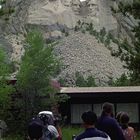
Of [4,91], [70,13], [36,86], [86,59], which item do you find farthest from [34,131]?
[70,13]

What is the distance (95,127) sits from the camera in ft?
22.9

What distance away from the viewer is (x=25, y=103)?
80.0 feet

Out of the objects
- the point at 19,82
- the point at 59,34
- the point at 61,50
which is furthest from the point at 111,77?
the point at 19,82

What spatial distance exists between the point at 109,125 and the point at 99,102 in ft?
65.2

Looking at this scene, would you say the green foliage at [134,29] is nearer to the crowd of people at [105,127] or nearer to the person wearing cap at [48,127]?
the crowd of people at [105,127]

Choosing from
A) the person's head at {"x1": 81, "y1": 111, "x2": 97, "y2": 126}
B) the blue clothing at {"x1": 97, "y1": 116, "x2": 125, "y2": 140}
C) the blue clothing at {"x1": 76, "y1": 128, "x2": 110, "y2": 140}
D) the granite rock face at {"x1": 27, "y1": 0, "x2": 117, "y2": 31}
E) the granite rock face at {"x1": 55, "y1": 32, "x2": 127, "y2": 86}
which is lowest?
the granite rock face at {"x1": 55, "y1": 32, "x2": 127, "y2": 86}

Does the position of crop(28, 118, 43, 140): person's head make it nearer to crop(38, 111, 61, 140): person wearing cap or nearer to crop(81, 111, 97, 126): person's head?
crop(81, 111, 97, 126): person's head

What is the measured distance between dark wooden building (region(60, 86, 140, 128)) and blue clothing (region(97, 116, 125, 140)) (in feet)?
62.5

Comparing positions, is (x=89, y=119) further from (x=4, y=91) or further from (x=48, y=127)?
(x=4, y=91)

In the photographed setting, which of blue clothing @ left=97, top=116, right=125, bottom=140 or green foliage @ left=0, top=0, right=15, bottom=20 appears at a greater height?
green foliage @ left=0, top=0, right=15, bottom=20

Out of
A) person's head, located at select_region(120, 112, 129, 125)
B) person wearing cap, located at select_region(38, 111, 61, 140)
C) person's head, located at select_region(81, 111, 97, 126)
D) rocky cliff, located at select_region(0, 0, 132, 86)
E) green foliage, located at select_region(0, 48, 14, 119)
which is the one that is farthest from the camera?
rocky cliff, located at select_region(0, 0, 132, 86)

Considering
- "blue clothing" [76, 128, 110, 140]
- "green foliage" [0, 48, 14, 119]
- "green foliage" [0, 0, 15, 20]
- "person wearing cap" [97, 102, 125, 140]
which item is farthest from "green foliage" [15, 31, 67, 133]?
"blue clothing" [76, 128, 110, 140]

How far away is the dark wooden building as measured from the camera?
27.1 m

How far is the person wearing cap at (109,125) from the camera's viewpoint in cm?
775
